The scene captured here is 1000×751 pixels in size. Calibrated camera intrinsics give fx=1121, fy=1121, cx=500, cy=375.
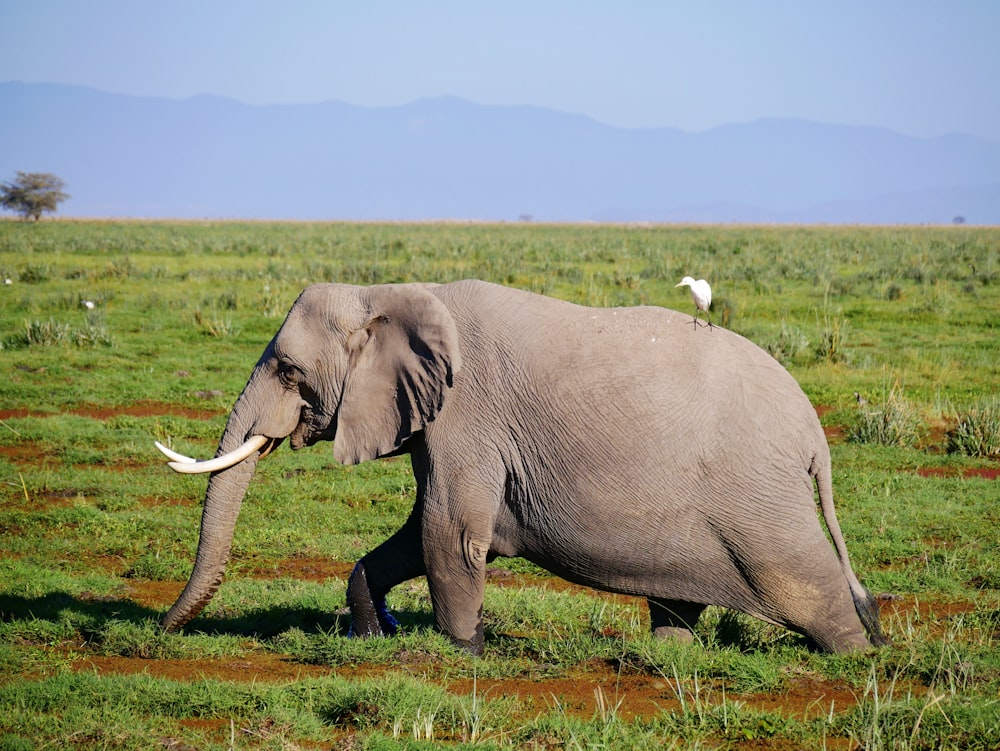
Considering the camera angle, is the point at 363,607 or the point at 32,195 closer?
the point at 363,607

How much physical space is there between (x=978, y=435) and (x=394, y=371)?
7457mm

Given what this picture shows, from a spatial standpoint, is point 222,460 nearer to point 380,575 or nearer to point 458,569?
point 380,575

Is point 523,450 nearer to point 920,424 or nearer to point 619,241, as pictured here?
point 920,424

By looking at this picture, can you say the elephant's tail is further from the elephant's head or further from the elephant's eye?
the elephant's eye

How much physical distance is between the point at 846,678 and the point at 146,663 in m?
3.39

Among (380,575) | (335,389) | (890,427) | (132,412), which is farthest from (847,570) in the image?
(132,412)

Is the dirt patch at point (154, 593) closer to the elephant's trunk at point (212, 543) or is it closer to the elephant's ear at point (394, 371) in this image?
the elephant's trunk at point (212, 543)

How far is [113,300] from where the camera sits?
67.2 feet

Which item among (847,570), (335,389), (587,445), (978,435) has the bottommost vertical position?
(978,435)

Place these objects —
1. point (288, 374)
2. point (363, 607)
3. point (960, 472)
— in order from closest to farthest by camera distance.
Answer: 1. point (288, 374)
2. point (363, 607)
3. point (960, 472)

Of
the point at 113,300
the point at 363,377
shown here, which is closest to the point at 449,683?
the point at 363,377

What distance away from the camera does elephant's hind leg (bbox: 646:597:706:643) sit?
582 cm

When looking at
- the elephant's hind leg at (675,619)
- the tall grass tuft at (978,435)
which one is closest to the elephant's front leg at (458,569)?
the elephant's hind leg at (675,619)

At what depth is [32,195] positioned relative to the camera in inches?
2908
